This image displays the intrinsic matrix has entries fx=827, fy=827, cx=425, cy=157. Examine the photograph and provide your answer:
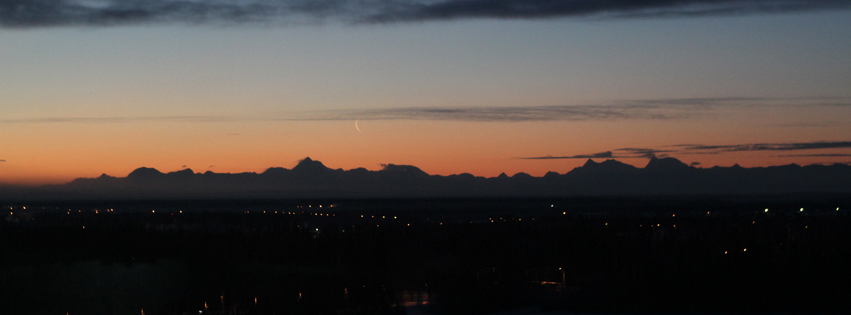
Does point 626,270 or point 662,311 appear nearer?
point 662,311

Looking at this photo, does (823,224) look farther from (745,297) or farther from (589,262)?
(745,297)

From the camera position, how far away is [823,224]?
462 ft

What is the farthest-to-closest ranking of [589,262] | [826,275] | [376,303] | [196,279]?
[196,279], [589,262], [376,303], [826,275]

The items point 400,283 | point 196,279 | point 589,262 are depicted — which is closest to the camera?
point 400,283

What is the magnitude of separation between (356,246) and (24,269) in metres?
31.3

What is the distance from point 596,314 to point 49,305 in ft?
124

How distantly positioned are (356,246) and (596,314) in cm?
4447

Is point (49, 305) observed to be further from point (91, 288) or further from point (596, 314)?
point (596, 314)

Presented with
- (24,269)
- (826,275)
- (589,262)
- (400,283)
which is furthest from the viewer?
(24,269)

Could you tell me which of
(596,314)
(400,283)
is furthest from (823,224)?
(596,314)

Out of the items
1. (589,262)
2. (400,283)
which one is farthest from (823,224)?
(400,283)

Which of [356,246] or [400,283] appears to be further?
[356,246]

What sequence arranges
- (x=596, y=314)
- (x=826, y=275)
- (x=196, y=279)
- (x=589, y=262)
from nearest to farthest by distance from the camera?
(x=596, y=314) → (x=826, y=275) → (x=589, y=262) → (x=196, y=279)

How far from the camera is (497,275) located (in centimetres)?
4672
